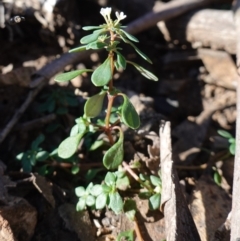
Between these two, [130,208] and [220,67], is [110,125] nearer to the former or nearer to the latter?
[130,208]

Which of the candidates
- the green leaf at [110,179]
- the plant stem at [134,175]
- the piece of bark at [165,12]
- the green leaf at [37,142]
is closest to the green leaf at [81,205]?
the green leaf at [110,179]

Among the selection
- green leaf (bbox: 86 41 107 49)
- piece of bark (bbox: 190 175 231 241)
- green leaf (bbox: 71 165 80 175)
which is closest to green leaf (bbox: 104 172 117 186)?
green leaf (bbox: 71 165 80 175)

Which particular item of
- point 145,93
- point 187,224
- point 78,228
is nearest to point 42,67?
point 145,93

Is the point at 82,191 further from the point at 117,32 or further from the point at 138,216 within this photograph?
the point at 117,32

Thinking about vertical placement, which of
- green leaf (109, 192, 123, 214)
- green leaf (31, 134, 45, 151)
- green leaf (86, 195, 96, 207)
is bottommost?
green leaf (86, 195, 96, 207)

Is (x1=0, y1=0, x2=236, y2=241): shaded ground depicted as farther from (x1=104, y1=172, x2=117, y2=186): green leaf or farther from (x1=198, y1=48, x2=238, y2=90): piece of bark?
(x1=104, y1=172, x2=117, y2=186): green leaf

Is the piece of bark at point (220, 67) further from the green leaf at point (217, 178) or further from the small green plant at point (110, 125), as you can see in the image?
the small green plant at point (110, 125)
